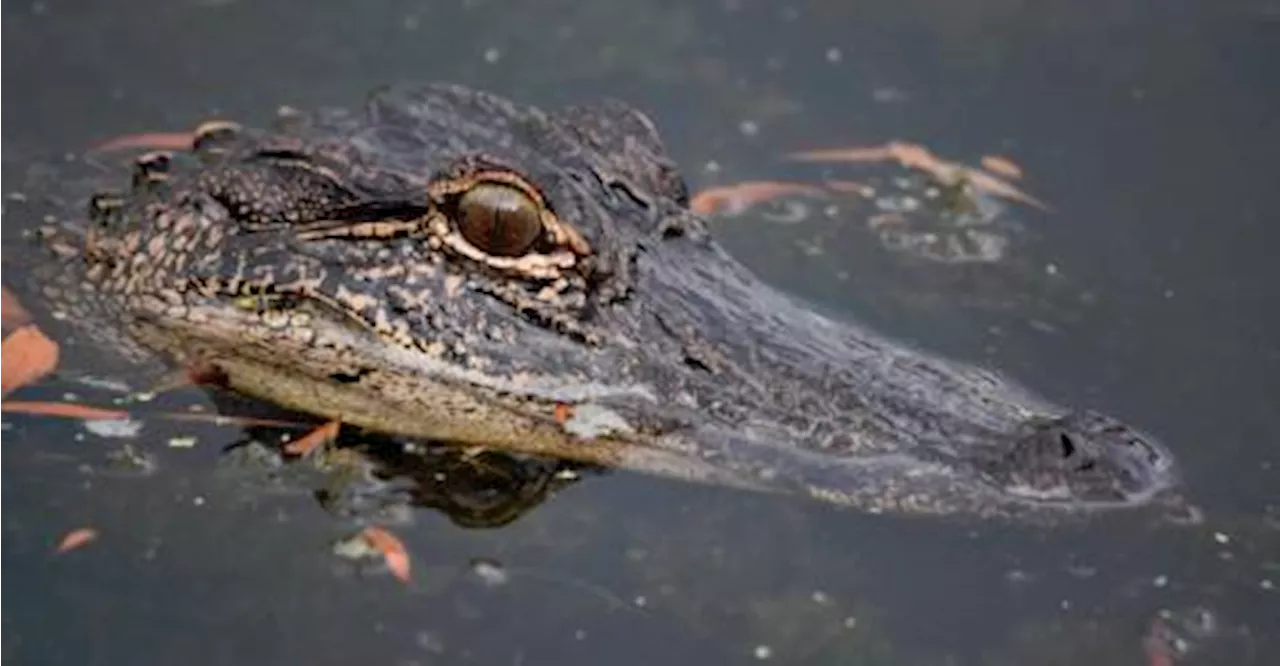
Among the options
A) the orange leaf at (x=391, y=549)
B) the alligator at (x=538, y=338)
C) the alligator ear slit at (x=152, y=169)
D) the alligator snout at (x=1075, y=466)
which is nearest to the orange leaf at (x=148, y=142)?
the alligator ear slit at (x=152, y=169)

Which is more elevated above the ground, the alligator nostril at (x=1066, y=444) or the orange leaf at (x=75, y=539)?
the alligator nostril at (x=1066, y=444)

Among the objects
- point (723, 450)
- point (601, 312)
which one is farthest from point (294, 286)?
point (723, 450)

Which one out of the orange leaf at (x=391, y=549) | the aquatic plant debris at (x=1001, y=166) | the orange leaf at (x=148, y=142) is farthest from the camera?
the aquatic plant debris at (x=1001, y=166)

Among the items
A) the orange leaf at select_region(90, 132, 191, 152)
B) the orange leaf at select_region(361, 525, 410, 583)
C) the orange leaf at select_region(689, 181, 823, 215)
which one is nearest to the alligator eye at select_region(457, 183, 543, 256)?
the orange leaf at select_region(361, 525, 410, 583)

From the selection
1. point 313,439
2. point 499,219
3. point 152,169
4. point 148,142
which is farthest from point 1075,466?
point 148,142

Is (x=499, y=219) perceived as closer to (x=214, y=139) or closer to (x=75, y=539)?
(x=214, y=139)

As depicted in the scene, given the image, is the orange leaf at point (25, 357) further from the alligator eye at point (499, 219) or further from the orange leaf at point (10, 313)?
the alligator eye at point (499, 219)
